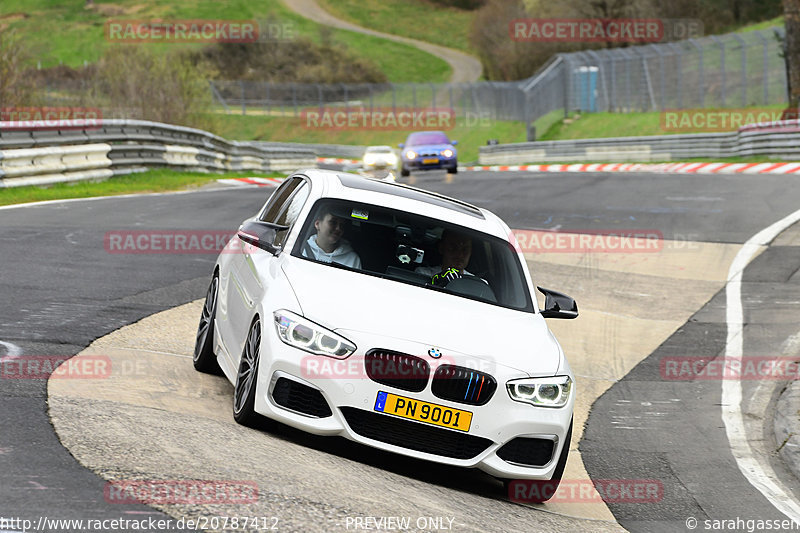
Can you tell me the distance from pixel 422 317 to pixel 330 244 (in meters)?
1.17

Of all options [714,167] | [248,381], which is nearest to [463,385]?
[248,381]

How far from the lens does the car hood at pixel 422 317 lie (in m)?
6.23

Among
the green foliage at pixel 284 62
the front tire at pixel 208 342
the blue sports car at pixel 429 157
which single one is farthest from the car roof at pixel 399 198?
the green foliage at pixel 284 62

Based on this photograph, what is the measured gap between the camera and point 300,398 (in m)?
6.12

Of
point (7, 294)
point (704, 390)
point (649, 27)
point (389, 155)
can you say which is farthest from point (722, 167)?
point (649, 27)

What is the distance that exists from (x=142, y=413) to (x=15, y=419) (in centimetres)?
71

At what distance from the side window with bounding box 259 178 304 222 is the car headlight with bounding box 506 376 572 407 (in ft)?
8.94

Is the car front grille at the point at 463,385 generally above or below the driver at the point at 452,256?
below

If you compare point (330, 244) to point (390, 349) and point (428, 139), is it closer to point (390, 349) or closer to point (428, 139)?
point (390, 349)

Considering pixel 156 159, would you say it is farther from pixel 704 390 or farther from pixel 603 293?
pixel 704 390

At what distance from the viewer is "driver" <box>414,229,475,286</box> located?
297 inches

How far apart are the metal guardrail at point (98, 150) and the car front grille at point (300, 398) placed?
47.0 feet

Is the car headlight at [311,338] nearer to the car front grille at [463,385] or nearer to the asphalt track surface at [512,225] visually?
the car front grille at [463,385]

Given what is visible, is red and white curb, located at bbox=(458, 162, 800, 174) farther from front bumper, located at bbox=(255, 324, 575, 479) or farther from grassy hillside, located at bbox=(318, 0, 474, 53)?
grassy hillside, located at bbox=(318, 0, 474, 53)
